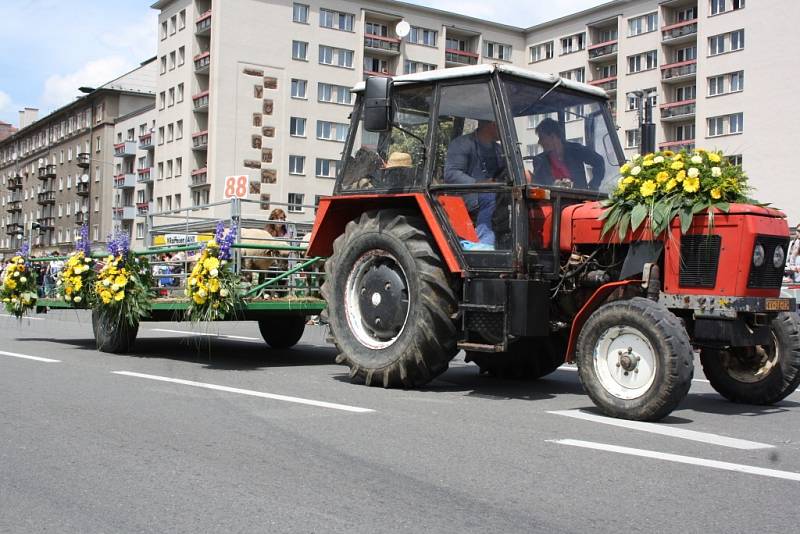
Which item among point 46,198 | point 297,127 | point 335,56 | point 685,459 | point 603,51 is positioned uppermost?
point 603,51

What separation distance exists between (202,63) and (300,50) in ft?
22.4

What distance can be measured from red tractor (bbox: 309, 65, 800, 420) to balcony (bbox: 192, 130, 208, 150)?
61.2 metres

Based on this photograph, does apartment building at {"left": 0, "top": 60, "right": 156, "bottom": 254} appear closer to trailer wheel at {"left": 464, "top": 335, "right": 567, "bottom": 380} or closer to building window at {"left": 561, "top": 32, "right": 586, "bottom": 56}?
building window at {"left": 561, "top": 32, "right": 586, "bottom": 56}

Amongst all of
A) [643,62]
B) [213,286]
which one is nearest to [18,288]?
[213,286]

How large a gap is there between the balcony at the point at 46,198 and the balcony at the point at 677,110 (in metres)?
64.3

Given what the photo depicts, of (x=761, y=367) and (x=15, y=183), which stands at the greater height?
(x=15, y=183)

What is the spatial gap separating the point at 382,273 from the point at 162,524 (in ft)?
16.2

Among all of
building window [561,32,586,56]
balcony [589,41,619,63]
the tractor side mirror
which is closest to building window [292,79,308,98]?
building window [561,32,586,56]

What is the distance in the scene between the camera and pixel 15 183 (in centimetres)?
11394

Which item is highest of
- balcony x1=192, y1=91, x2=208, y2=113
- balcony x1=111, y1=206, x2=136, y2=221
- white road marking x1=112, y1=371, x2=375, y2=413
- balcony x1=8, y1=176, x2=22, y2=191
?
balcony x1=192, y1=91, x2=208, y2=113

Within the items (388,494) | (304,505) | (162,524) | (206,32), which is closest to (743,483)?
(388,494)

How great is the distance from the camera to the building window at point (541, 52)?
254ft

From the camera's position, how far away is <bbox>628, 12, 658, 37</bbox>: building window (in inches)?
2611

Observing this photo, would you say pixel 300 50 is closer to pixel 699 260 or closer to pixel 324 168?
pixel 324 168
